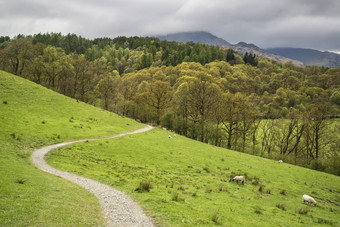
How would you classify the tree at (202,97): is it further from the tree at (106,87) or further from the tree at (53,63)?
the tree at (53,63)

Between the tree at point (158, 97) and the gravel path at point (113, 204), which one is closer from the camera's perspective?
the gravel path at point (113, 204)

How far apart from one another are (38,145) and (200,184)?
20.4 meters

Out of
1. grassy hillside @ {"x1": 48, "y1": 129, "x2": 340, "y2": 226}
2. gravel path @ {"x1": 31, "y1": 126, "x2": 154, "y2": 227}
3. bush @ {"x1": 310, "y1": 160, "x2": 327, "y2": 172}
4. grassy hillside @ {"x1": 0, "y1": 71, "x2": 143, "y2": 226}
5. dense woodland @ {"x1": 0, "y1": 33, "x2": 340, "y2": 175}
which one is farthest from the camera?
dense woodland @ {"x1": 0, "y1": 33, "x2": 340, "y2": 175}

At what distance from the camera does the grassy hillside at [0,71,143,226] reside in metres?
9.41

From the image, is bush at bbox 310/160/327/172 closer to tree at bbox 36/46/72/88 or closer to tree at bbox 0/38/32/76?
tree at bbox 36/46/72/88

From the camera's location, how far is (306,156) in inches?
2206

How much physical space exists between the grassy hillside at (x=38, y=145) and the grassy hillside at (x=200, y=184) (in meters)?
3.60

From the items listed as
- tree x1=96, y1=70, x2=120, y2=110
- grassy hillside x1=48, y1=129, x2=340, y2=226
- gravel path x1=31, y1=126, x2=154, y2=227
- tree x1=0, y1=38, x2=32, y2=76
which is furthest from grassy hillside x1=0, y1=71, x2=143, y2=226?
tree x1=96, y1=70, x2=120, y2=110

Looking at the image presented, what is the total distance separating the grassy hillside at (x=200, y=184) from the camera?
13188mm

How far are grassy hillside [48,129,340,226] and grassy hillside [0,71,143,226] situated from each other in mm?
3596

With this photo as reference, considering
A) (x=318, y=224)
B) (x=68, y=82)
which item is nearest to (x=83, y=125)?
(x=318, y=224)

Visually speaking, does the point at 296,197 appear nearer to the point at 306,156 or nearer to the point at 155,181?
the point at 155,181

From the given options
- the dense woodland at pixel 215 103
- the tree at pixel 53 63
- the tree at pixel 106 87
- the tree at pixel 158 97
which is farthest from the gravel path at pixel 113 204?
the tree at pixel 106 87

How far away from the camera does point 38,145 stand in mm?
25484
